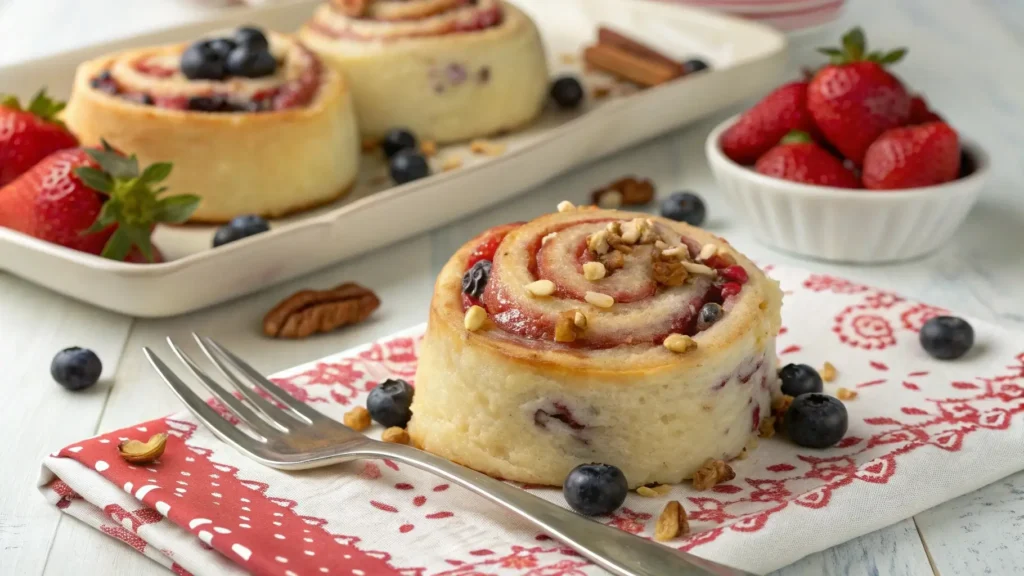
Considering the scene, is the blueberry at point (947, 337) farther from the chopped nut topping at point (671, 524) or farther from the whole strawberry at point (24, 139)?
the whole strawberry at point (24, 139)

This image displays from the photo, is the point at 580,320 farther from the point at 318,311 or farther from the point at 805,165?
the point at 805,165

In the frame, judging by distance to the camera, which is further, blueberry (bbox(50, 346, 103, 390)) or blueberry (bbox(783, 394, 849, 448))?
blueberry (bbox(50, 346, 103, 390))

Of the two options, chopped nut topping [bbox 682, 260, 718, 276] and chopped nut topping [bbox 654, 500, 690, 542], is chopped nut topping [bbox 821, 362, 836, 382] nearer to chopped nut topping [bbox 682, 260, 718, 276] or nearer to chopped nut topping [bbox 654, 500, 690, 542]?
chopped nut topping [bbox 682, 260, 718, 276]

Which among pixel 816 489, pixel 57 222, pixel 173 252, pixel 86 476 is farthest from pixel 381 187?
pixel 816 489

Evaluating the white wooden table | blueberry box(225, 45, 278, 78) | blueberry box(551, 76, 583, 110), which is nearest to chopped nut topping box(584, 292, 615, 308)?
the white wooden table

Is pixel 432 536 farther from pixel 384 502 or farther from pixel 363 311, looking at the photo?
pixel 363 311

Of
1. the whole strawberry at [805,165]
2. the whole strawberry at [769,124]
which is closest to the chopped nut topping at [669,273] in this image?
the whole strawberry at [805,165]

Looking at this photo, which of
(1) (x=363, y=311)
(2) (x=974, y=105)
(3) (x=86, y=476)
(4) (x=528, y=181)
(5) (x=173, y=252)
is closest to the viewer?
(3) (x=86, y=476)
